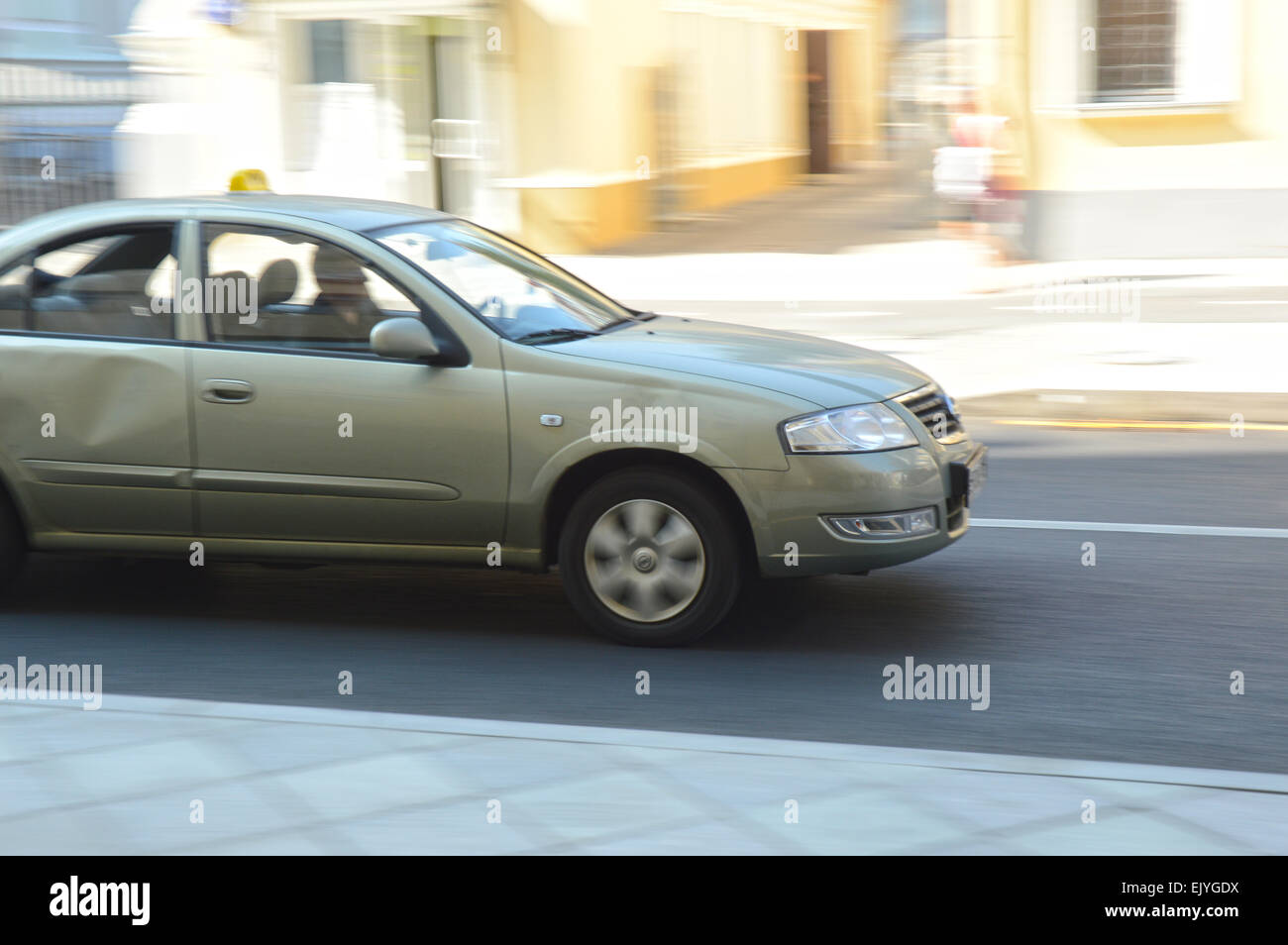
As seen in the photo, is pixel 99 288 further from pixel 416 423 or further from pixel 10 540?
pixel 416 423

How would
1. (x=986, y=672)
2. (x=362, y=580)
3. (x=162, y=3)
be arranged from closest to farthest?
(x=986, y=672)
(x=362, y=580)
(x=162, y=3)

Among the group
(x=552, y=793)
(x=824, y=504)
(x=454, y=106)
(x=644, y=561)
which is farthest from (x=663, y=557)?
(x=454, y=106)

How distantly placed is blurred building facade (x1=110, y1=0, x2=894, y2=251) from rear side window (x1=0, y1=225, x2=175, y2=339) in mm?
14784

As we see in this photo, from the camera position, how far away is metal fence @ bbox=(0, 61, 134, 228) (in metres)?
23.1

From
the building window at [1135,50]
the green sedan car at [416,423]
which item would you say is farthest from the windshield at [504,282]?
the building window at [1135,50]

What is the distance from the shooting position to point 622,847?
400cm

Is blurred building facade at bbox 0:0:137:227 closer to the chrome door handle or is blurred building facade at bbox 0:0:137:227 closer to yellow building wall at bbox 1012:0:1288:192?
yellow building wall at bbox 1012:0:1288:192

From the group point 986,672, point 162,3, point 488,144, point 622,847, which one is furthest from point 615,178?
point 622,847

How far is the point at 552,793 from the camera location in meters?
4.35

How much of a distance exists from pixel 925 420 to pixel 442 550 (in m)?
1.78

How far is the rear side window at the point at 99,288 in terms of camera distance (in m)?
6.28

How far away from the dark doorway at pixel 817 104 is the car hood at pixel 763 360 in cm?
2252

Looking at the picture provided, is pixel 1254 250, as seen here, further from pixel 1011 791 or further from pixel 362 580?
pixel 1011 791

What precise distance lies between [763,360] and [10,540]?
2904mm
